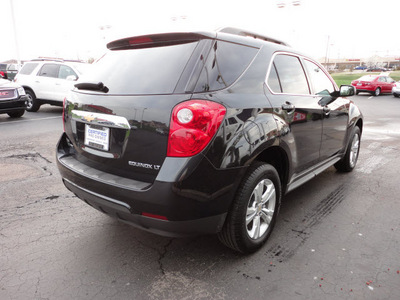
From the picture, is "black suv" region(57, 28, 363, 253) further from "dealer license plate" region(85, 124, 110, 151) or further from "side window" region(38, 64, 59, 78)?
"side window" region(38, 64, 59, 78)

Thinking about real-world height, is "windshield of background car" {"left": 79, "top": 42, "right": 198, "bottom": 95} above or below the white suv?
above

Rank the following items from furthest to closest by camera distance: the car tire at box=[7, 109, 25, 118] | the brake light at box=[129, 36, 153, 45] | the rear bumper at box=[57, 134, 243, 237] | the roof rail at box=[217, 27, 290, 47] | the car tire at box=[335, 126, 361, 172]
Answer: the car tire at box=[7, 109, 25, 118] < the car tire at box=[335, 126, 361, 172] < the roof rail at box=[217, 27, 290, 47] < the brake light at box=[129, 36, 153, 45] < the rear bumper at box=[57, 134, 243, 237]

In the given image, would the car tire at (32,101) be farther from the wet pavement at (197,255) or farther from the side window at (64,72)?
the wet pavement at (197,255)

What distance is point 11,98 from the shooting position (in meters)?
9.31

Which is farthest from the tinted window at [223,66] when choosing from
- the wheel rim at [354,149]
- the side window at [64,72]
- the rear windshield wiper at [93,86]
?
the side window at [64,72]

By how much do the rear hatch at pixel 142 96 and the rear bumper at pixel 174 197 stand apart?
0.31 ft

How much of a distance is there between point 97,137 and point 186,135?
813 mm

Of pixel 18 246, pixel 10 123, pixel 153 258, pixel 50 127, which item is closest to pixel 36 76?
pixel 10 123

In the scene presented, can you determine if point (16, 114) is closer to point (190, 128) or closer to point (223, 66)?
point (223, 66)

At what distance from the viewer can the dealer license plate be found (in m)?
2.43

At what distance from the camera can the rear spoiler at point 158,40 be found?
2.36 meters

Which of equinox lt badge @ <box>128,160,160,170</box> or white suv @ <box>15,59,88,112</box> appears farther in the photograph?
white suv @ <box>15,59,88,112</box>

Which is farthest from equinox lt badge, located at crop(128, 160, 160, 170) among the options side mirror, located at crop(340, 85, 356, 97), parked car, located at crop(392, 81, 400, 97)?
parked car, located at crop(392, 81, 400, 97)

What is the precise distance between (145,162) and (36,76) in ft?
36.1
